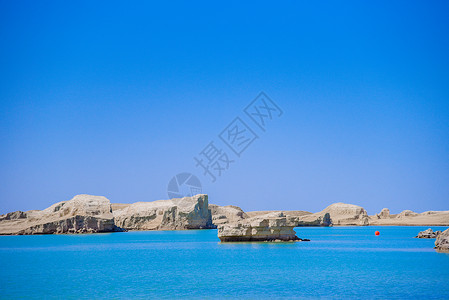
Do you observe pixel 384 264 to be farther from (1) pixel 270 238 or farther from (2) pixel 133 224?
(2) pixel 133 224

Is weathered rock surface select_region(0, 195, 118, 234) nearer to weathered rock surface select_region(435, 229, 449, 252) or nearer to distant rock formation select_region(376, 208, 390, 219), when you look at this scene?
weathered rock surface select_region(435, 229, 449, 252)

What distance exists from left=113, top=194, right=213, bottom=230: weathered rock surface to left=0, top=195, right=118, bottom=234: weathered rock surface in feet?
55.5

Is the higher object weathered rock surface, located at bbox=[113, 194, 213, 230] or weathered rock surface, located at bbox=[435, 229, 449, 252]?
weathered rock surface, located at bbox=[113, 194, 213, 230]

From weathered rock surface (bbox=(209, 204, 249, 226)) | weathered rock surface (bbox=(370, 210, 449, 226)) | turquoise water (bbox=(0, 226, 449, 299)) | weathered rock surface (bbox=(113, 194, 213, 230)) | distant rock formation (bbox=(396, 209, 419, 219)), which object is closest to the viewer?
turquoise water (bbox=(0, 226, 449, 299))

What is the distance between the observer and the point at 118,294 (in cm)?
1758

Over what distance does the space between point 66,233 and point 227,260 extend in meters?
55.8

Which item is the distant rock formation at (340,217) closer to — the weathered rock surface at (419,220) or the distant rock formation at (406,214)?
the weathered rock surface at (419,220)

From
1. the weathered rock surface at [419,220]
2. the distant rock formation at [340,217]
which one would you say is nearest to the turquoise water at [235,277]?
the weathered rock surface at [419,220]

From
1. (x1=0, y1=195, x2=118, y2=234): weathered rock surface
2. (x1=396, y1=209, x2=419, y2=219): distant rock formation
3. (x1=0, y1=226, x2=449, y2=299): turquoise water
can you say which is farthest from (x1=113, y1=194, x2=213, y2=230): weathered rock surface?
(x1=396, y1=209, x2=419, y2=219): distant rock formation

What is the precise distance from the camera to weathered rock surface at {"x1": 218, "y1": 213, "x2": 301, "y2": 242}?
3859 cm

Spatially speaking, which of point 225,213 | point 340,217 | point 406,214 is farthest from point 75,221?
point 406,214

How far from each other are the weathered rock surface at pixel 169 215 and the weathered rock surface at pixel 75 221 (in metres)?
16.9

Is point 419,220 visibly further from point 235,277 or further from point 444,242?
point 235,277

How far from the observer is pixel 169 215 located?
10156cm
